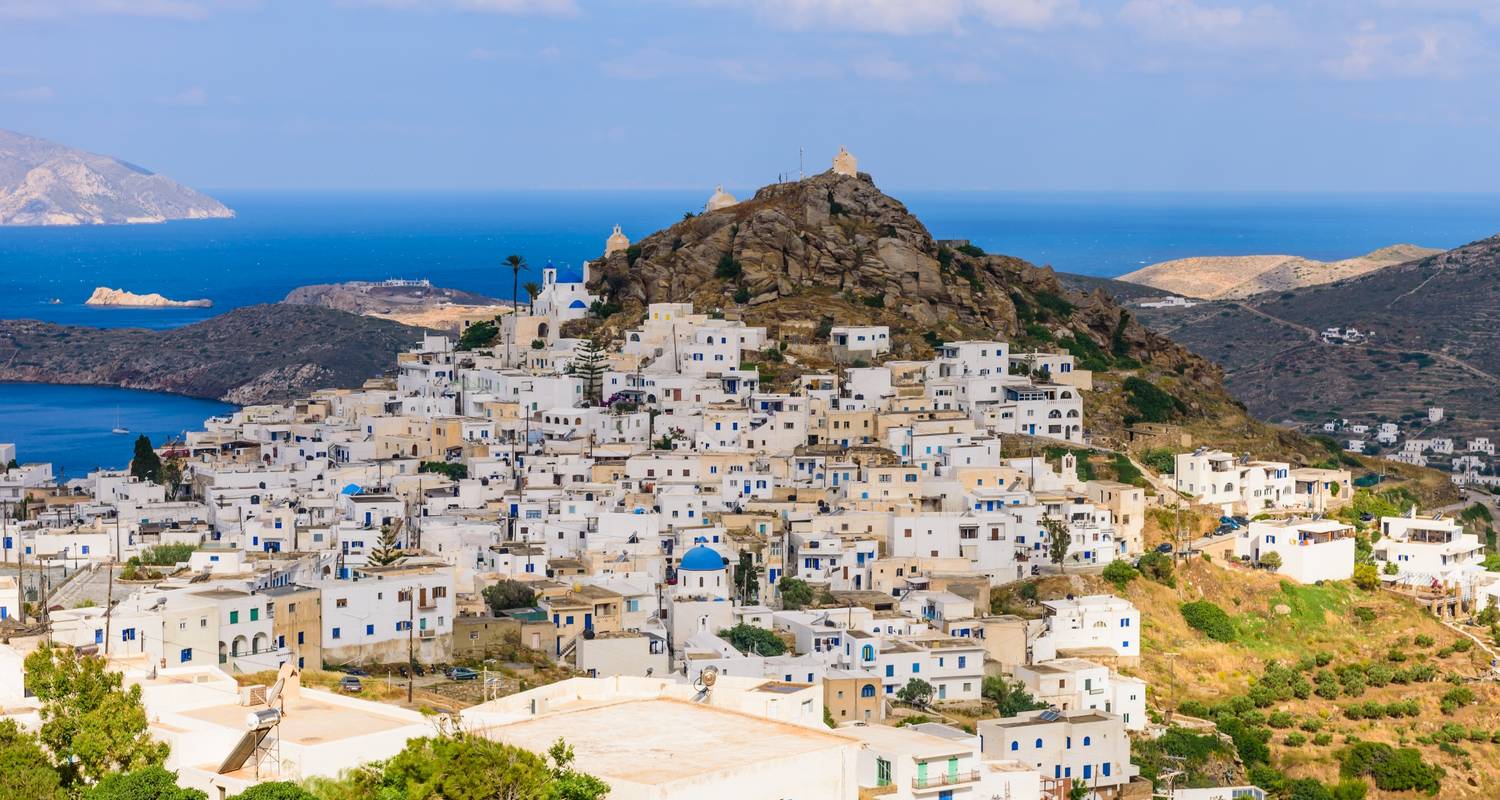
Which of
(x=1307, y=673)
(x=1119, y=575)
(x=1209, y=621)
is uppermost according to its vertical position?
(x=1119, y=575)

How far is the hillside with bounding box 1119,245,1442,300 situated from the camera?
6043 inches

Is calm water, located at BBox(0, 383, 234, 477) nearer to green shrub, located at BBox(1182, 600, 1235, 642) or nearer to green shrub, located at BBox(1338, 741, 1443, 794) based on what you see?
green shrub, located at BBox(1182, 600, 1235, 642)

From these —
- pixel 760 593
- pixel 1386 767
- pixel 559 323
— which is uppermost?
pixel 559 323

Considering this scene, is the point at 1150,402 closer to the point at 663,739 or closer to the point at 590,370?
the point at 590,370

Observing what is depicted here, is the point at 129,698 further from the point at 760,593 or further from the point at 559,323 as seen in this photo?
the point at 559,323

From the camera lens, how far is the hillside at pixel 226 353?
100500 millimetres

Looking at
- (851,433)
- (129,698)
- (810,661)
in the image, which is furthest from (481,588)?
(129,698)

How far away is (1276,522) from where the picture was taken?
154 feet

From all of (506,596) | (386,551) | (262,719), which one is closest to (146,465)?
(386,551)

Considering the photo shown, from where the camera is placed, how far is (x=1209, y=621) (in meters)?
43.0

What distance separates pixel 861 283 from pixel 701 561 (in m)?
22.8

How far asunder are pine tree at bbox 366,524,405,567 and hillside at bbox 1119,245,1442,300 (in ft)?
377

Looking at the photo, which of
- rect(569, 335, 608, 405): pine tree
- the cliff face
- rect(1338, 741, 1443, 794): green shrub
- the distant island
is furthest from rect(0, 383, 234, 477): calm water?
the distant island

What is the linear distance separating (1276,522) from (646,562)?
14329 mm
